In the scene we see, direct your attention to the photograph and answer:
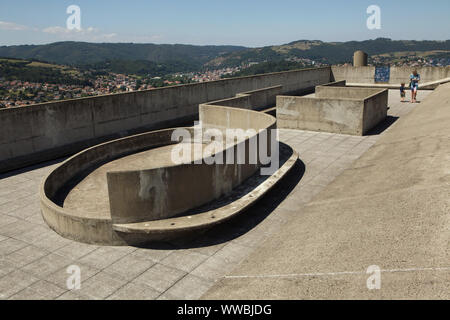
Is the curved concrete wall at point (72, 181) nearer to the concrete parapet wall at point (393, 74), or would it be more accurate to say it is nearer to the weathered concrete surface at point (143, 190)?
the weathered concrete surface at point (143, 190)

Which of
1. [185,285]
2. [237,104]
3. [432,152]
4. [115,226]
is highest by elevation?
[237,104]

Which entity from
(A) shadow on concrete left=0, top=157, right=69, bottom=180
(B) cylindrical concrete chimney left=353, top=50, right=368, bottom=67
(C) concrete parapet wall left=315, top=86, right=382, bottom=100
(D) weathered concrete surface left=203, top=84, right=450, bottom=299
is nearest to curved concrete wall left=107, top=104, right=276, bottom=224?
(D) weathered concrete surface left=203, top=84, right=450, bottom=299

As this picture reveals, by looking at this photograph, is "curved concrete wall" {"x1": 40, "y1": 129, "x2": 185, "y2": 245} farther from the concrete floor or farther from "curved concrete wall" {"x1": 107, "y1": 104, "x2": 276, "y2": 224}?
"curved concrete wall" {"x1": 107, "y1": 104, "x2": 276, "y2": 224}

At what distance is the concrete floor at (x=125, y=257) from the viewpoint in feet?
20.3

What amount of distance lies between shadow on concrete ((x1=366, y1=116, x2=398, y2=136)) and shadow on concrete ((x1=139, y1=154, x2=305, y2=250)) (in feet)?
25.1

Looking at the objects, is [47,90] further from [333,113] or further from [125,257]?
[125,257]

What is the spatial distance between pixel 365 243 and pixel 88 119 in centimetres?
1228

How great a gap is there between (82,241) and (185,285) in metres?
2.88

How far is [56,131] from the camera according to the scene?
13930mm

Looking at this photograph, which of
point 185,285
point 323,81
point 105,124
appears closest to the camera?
point 185,285

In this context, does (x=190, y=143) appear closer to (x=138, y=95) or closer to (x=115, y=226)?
(x=138, y=95)

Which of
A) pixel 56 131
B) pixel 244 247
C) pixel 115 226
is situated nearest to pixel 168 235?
pixel 115 226

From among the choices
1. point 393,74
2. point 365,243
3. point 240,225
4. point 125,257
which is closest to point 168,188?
point 125,257

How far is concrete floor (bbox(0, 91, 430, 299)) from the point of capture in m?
6.19
